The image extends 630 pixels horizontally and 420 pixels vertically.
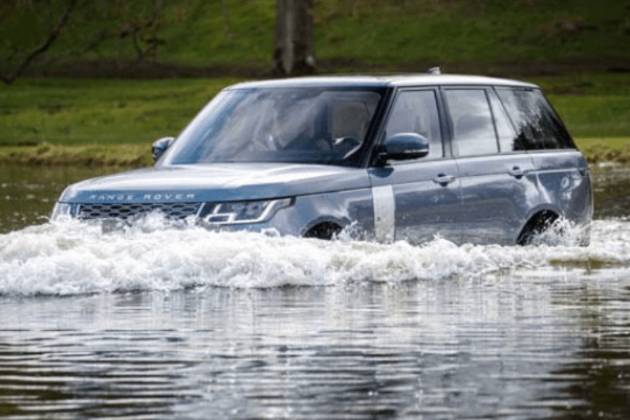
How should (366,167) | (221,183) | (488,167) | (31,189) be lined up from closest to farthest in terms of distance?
(221,183) → (366,167) → (488,167) → (31,189)

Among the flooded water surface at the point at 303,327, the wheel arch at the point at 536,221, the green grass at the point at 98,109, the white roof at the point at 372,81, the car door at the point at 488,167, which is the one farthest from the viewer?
the green grass at the point at 98,109

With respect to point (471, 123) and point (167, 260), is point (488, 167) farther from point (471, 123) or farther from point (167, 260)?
point (167, 260)

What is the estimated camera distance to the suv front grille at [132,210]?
1440 cm

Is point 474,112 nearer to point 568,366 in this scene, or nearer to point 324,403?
point 568,366

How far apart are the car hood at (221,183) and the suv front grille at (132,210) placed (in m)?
0.04

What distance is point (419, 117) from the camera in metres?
16.0

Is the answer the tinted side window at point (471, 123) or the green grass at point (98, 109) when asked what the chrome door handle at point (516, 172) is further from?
the green grass at point (98, 109)

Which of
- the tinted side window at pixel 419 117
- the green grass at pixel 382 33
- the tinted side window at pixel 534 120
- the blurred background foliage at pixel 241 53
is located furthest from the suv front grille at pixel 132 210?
the green grass at pixel 382 33

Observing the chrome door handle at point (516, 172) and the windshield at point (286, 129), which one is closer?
the windshield at point (286, 129)

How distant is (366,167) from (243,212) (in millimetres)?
1190

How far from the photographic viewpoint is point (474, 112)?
651 inches

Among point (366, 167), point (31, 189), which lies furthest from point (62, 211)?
point (31, 189)

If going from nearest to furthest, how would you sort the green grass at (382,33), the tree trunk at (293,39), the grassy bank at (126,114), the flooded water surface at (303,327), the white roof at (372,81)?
the flooded water surface at (303,327) < the white roof at (372,81) < the grassy bank at (126,114) < the tree trunk at (293,39) < the green grass at (382,33)

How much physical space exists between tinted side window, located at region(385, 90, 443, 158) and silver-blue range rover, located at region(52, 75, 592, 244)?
0.03 ft
